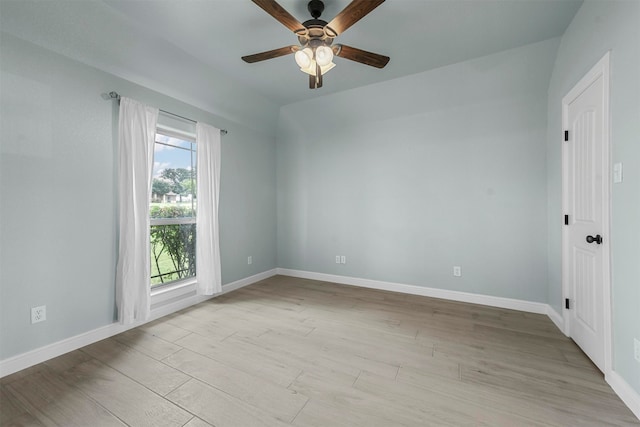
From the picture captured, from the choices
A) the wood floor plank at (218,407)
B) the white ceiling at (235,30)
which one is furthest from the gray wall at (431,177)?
the wood floor plank at (218,407)

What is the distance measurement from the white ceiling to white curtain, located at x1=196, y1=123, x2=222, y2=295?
30.2 inches

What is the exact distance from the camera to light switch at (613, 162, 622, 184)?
63.2 inches

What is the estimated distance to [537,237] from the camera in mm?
2971

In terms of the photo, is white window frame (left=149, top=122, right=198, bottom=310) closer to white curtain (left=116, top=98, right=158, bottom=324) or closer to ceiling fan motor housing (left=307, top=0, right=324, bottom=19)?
white curtain (left=116, top=98, right=158, bottom=324)

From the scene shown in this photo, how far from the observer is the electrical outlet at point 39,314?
6.53 feet

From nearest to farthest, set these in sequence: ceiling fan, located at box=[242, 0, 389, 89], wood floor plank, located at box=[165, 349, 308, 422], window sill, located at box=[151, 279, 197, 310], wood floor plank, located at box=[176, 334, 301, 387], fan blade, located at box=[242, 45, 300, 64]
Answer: wood floor plank, located at box=[165, 349, 308, 422] < ceiling fan, located at box=[242, 0, 389, 89] < wood floor plank, located at box=[176, 334, 301, 387] < fan blade, located at box=[242, 45, 300, 64] < window sill, located at box=[151, 279, 197, 310]

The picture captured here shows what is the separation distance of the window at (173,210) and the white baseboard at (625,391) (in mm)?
4033

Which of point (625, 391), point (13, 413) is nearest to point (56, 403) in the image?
point (13, 413)

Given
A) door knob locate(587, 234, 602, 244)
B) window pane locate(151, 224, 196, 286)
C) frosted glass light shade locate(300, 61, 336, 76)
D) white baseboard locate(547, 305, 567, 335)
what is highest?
frosted glass light shade locate(300, 61, 336, 76)

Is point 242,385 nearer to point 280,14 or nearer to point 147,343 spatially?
point 147,343

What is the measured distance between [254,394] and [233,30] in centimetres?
304

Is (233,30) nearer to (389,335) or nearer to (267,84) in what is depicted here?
(267,84)

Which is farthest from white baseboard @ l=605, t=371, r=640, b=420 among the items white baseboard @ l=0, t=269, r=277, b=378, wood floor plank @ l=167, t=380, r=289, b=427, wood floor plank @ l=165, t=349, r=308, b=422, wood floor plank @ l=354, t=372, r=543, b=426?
white baseboard @ l=0, t=269, r=277, b=378

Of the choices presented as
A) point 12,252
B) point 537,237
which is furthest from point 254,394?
point 537,237
